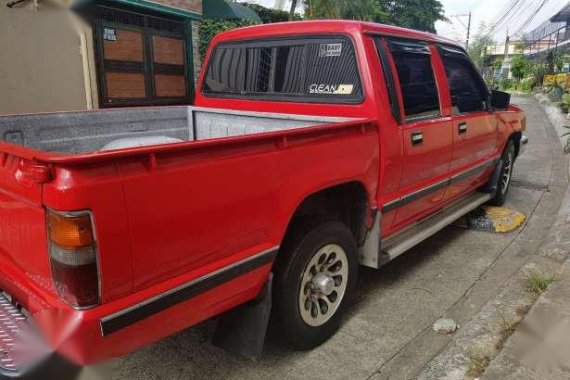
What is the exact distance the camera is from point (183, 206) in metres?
1.88

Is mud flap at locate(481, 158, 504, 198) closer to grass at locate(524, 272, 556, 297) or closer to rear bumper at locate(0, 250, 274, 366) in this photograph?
grass at locate(524, 272, 556, 297)

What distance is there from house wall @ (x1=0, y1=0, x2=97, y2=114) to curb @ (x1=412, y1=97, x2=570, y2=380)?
321 inches

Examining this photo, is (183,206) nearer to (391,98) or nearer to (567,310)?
(391,98)

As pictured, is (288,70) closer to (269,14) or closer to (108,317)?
(108,317)

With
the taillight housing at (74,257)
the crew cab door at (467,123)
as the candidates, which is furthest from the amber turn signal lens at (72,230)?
the crew cab door at (467,123)

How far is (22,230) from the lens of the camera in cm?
189

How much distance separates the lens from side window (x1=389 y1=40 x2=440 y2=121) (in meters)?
3.39

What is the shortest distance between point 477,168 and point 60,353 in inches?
164

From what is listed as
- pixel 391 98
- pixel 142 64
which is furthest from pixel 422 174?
pixel 142 64

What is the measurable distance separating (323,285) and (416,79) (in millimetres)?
1782

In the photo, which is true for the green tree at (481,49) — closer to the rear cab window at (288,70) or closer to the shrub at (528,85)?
the shrub at (528,85)

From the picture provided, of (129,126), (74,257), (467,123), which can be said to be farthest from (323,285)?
(467,123)

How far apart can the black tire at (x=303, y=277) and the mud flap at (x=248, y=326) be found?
14cm

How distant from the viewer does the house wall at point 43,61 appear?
809 cm
